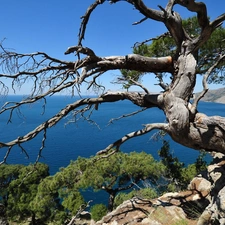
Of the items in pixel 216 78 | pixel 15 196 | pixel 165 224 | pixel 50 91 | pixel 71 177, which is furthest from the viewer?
pixel 15 196

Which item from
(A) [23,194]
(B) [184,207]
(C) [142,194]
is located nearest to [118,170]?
(C) [142,194]

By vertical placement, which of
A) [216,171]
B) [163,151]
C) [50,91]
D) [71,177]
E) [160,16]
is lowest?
[71,177]

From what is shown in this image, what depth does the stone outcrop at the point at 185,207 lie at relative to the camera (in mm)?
2873

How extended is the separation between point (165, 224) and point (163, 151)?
4.65 m

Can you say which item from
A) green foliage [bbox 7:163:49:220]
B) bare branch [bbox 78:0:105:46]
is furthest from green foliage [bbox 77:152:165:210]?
bare branch [bbox 78:0:105:46]

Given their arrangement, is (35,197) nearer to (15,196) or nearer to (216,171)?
(15,196)

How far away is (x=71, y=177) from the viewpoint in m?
Result: 11.0

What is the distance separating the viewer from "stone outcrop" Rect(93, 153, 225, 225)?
287cm

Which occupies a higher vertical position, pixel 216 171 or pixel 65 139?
pixel 216 171

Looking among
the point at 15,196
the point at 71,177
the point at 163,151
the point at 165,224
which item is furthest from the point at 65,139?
the point at 165,224

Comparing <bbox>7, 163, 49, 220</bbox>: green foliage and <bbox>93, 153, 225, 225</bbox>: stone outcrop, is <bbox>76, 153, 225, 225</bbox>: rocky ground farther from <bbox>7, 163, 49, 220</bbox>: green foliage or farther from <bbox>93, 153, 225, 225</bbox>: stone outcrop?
<bbox>7, 163, 49, 220</bbox>: green foliage

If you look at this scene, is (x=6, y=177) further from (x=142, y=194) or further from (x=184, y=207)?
(x=184, y=207)

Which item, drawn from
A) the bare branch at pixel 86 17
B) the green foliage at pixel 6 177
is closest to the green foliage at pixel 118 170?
the green foliage at pixel 6 177

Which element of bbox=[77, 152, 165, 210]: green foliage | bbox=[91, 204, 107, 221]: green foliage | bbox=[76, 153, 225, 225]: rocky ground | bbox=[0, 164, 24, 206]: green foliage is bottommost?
bbox=[91, 204, 107, 221]: green foliage
